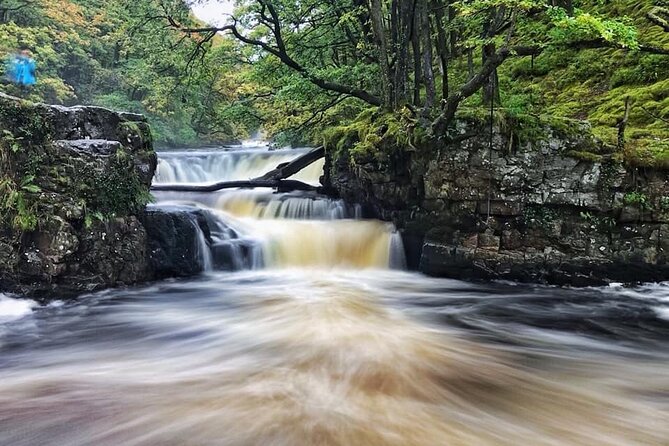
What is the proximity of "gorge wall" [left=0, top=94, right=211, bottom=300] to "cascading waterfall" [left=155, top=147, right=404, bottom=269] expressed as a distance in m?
1.63

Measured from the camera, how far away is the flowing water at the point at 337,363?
132 inches

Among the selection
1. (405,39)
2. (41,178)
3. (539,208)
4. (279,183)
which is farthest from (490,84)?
(41,178)

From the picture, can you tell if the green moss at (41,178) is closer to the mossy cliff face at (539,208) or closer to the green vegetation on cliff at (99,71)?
the mossy cliff face at (539,208)

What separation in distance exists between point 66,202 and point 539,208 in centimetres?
729

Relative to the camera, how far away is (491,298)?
7.14 meters

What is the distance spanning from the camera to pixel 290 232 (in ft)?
32.3

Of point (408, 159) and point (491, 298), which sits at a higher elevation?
point (408, 159)

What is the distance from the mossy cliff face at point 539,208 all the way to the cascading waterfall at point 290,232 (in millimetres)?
1280

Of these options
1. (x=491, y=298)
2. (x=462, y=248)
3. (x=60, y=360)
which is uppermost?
(x=462, y=248)

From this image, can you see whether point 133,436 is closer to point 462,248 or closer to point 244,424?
point 244,424

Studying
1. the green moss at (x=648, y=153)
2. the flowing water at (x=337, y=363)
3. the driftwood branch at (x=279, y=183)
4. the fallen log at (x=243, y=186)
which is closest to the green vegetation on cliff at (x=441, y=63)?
the green moss at (x=648, y=153)

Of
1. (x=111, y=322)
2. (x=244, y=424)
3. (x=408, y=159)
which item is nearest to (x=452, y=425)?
(x=244, y=424)

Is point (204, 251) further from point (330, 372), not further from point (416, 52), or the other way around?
point (416, 52)

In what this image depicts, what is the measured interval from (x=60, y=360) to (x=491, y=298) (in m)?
5.73
